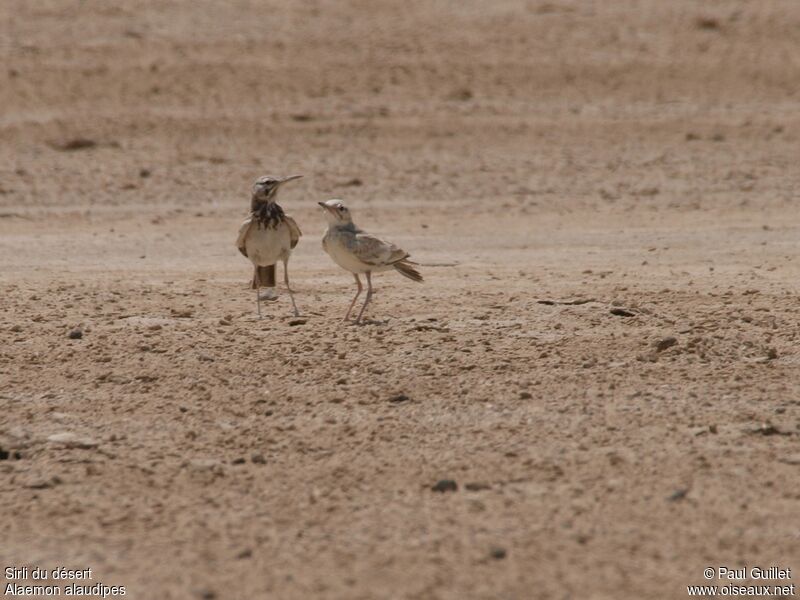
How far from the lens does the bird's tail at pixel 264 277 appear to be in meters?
10.9

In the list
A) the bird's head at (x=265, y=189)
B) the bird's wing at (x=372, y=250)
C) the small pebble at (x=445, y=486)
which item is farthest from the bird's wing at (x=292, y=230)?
the small pebble at (x=445, y=486)

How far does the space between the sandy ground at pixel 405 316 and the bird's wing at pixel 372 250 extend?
522mm

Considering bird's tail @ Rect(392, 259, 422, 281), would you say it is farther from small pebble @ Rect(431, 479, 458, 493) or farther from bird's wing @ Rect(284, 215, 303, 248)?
small pebble @ Rect(431, 479, 458, 493)

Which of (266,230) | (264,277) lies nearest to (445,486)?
(266,230)

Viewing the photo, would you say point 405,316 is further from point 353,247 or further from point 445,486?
point 445,486

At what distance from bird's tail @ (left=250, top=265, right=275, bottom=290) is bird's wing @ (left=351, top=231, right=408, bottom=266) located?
1.07m

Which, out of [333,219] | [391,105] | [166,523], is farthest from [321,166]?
[166,523]

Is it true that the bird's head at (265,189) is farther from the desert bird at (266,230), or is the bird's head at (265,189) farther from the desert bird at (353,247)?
the desert bird at (353,247)

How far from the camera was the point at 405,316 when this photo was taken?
1070cm

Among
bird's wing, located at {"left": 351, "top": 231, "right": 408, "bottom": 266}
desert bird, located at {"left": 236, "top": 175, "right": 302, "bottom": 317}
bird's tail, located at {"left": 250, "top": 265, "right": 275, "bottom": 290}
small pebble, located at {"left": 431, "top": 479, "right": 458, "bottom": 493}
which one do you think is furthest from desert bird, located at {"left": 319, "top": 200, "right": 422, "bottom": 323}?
small pebble, located at {"left": 431, "top": 479, "right": 458, "bottom": 493}

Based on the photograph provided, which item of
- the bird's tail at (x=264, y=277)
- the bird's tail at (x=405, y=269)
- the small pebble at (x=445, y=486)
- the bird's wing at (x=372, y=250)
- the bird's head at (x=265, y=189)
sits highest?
the bird's head at (x=265, y=189)

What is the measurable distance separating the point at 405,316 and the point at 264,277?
1.17 meters

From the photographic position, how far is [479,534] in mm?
6730

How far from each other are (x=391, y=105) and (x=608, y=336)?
38.1 feet
